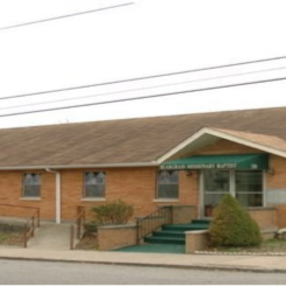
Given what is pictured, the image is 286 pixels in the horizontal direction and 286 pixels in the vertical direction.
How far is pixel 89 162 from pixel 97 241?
5.44m

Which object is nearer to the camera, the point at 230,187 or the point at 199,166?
the point at 199,166

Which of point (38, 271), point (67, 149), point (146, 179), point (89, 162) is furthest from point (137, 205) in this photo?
point (38, 271)

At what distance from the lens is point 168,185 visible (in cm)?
2625

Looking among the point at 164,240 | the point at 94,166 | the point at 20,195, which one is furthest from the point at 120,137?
the point at 164,240

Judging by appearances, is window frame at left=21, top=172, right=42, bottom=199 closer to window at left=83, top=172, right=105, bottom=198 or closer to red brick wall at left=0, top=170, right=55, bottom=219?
red brick wall at left=0, top=170, right=55, bottom=219

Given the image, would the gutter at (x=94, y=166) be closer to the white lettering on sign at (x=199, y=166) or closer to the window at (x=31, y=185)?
the window at (x=31, y=185)

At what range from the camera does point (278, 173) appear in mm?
22797

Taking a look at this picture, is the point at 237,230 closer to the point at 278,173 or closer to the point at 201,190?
the point at 278,173

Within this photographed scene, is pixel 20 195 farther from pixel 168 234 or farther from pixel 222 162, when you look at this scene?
pixel 222 162

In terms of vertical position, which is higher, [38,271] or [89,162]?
[89,162]

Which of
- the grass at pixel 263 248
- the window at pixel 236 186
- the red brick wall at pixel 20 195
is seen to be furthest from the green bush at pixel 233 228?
the red brick wall at pixel 20 195

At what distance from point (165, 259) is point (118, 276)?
11.5 ft

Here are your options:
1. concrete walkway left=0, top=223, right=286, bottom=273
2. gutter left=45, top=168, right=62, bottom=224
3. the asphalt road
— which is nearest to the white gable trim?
concrete walkway left=0, top=223, right=286, bottom=273

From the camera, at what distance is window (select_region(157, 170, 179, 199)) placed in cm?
2603
